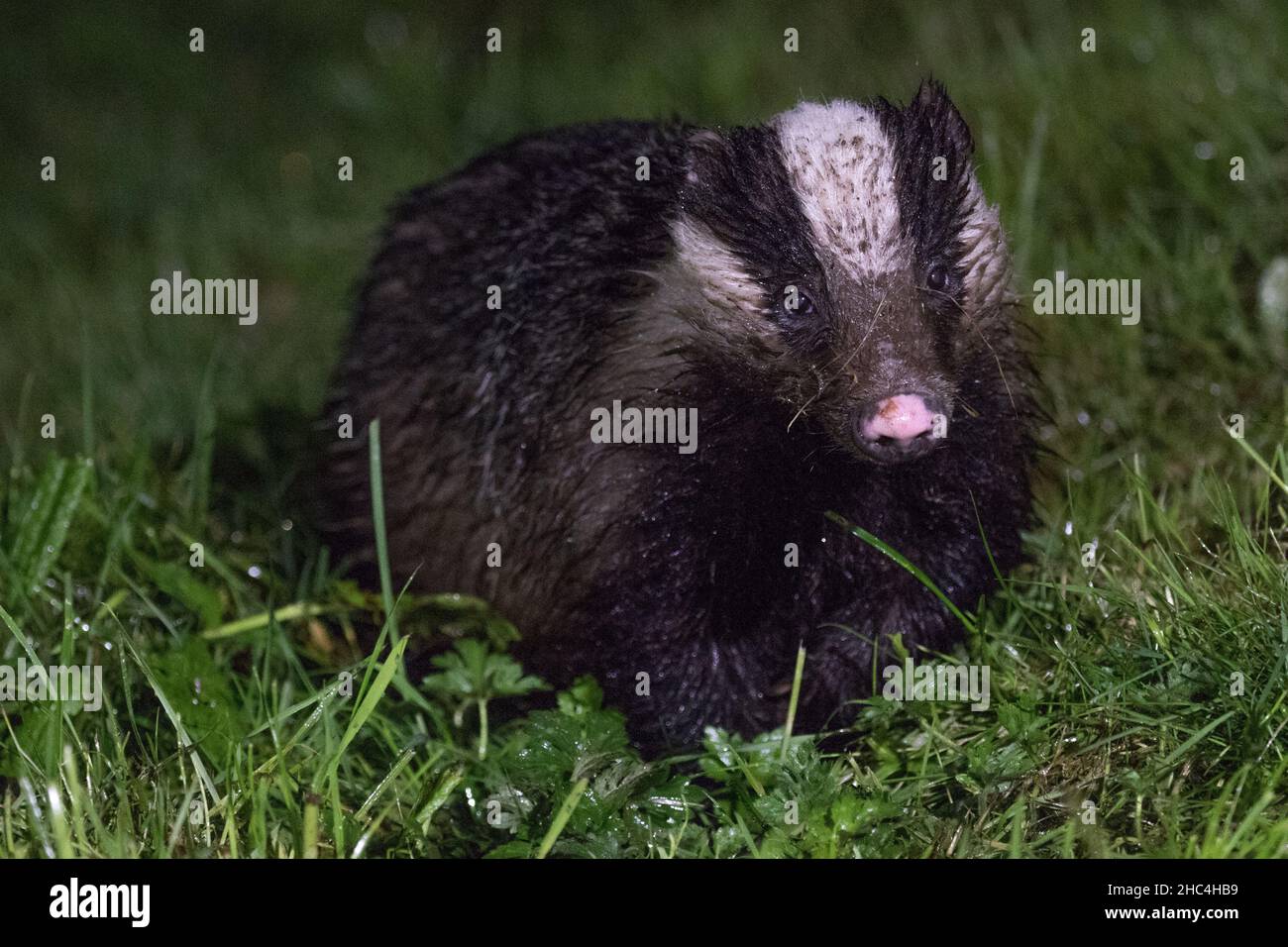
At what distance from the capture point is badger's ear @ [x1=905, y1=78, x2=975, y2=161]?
10.9 ft

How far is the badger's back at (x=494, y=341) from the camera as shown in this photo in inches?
144

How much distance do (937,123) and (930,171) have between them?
18cm

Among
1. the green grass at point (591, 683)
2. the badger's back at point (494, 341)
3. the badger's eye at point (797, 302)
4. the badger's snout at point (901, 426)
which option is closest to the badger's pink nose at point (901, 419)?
the badger's snout at point (901, 426)

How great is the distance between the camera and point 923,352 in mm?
3156

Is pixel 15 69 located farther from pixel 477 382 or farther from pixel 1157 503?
pixel 1157 503

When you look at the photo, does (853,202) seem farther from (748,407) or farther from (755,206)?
(748,407)

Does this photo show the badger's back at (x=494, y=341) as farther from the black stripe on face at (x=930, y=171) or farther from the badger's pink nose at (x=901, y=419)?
the badger's pink nose at (x=901, y=419)

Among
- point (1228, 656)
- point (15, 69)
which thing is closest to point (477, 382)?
point (1228, 656)

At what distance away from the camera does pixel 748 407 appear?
3.40 m

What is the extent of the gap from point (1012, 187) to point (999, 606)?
2352mm

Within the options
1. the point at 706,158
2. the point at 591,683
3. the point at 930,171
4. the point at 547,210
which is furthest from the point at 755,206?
the point at 591,683

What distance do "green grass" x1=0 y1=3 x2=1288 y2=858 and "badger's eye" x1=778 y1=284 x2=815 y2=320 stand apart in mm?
833

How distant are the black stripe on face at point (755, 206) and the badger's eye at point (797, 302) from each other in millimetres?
16

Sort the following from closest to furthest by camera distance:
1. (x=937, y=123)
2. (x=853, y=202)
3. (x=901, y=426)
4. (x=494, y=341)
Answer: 1. (x=901, y=426)
2. (x=853, y=202)
3. (x=937, y=123)
4. (x=494, y=341)
